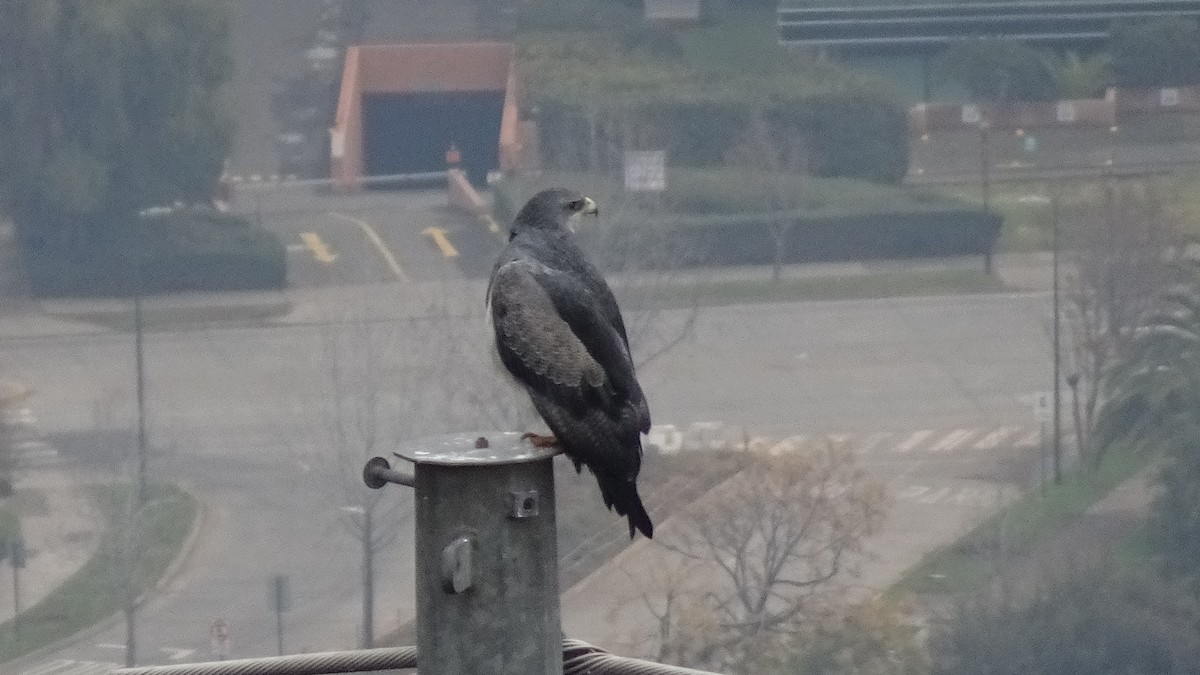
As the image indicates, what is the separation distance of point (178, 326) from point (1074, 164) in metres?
6.11

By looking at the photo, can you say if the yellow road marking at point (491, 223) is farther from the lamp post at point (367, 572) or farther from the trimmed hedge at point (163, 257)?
the lamp post at point (367, 572)

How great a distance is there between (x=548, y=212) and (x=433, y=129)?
9.21 metres

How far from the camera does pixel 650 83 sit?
37.7ft

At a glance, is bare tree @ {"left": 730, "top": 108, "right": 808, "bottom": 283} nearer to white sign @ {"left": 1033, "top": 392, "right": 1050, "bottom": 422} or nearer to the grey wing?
white sign @ {"left": 1033, "top": 392, "right": 1050, "bottom": 422}

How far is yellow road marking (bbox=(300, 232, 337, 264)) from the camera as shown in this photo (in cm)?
1191

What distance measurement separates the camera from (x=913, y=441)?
1112 centimetres

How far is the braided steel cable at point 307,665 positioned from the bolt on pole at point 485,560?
9cm

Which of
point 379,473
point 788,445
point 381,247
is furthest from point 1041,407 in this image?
point 379,473

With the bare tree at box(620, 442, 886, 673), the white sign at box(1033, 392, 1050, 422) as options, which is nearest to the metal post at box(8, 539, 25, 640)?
the bare tree at box(620, 442, 886, 673)

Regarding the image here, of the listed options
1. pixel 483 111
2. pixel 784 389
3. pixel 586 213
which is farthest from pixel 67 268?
pixel 586 213

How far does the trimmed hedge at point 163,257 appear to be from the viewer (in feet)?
38.4

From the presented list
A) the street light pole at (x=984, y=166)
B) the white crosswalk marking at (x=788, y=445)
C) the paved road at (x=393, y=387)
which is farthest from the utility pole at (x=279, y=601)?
the street light pole at (x=984, y=166)

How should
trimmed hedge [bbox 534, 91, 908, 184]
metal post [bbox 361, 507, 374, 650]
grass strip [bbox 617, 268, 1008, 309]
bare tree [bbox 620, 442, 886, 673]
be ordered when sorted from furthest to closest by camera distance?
grass strip [bbox 617, 268, 1008, 309], trimmed hedge [bbox 534, 91, 908, 184], metal post [bbox 361, 507, 374, 650], bare tree [bbox 620, 442, 886, 673]

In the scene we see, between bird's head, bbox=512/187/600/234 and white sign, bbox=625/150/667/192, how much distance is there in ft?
30.7
